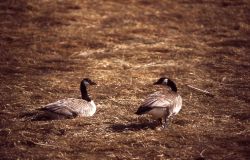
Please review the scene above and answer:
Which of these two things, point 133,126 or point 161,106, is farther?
point 133,126

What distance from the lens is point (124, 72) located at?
1352 centimetres

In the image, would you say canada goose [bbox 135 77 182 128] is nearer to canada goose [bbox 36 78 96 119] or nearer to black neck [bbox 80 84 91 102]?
canada goose [bbox 36 78 96 119]

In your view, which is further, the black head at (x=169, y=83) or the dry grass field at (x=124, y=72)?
the black head at (x=169, y=83)

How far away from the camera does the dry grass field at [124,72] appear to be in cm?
904

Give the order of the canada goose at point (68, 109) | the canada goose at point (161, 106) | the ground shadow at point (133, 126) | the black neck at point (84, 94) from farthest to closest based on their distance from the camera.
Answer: the black neck at point (84, 94)
the canada goose at point (68, 109)
the ground shadow at point (133, 126)
the canada goose at point (161, 106)

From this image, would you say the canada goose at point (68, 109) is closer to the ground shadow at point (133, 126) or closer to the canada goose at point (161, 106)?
the ground shadow at point (133, 126)

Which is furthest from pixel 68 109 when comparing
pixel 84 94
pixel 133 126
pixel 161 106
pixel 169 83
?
pixel 169 83

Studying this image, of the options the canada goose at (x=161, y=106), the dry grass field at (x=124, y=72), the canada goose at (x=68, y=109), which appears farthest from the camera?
the canada goose at (x=68, y=109)

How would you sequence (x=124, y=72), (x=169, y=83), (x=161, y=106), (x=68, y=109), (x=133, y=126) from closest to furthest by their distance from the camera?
(x=161, y=106) < (x=133, y=126) < (x=68, y=109) < (x=169, y=83) < (x=124, y=72)

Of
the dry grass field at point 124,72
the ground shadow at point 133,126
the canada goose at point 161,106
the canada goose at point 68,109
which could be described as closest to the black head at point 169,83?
the dry grass field at point 124,72

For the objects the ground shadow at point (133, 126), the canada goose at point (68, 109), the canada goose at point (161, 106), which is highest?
the canada goose at point (161, 106)

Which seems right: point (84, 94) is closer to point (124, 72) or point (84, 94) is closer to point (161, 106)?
point (161, 106)

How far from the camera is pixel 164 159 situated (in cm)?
843

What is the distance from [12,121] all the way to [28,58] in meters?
4.86
